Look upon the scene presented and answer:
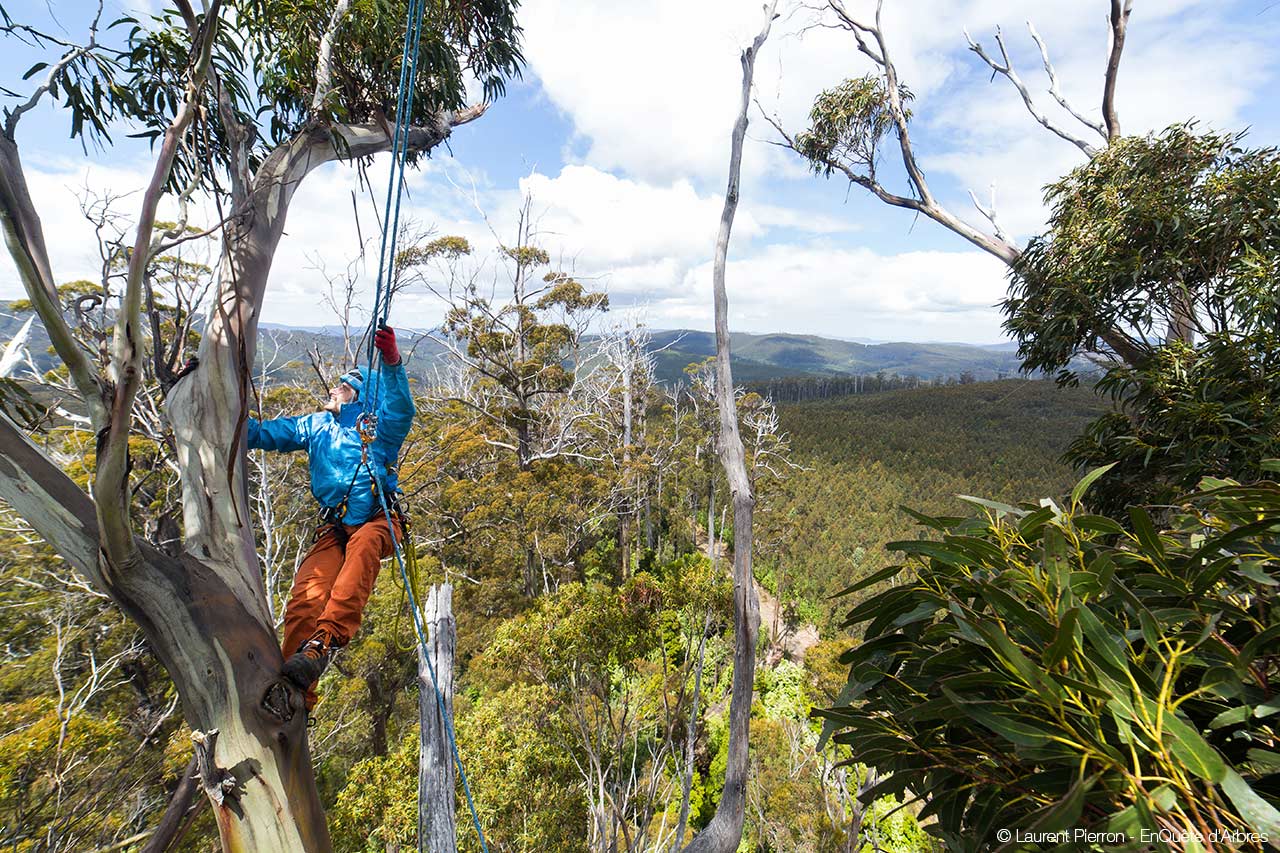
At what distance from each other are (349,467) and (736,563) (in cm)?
179

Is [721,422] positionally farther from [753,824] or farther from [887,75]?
[753,824]

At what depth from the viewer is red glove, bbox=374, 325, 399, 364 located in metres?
1.94

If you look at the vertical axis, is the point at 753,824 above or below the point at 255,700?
below

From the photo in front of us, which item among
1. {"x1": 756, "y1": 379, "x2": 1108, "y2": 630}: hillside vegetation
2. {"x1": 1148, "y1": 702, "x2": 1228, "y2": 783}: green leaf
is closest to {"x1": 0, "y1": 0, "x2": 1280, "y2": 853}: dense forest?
{"x1": 1148, "y1": 702, "x2": 1228, "y2": 783}: green leaf

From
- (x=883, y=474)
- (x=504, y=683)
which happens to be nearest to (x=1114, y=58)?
(x=504, y=683)

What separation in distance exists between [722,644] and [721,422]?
32.7 feet

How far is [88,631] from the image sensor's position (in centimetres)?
575

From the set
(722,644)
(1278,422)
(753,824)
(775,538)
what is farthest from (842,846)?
(775,538)

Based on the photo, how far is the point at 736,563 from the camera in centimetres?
225

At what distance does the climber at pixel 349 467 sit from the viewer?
1.90 meters

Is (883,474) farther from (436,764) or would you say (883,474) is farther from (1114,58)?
(436,764)

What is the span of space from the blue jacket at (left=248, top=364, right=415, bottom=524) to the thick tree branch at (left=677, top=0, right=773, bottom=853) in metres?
1.44

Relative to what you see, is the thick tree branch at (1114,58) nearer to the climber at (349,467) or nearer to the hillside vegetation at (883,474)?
the climber at (349,467)

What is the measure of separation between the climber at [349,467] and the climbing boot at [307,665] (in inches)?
14.4
